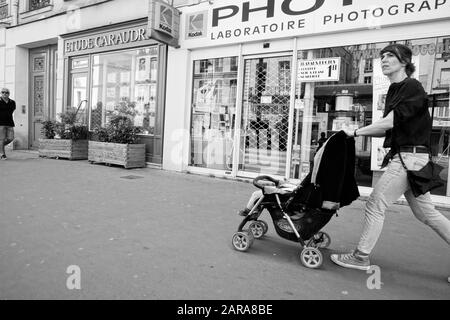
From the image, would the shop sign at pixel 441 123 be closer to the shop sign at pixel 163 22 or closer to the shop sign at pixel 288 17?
the shop sign at pixel 288 17

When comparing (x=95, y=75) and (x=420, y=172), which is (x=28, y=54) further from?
(x=420, y=172)

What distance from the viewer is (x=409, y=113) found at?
8.87ft

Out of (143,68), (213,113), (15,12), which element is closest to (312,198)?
(213,113)

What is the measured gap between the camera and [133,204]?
16.5ft

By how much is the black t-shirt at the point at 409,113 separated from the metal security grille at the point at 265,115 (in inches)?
163

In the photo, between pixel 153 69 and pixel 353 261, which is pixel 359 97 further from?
pixel 153 69

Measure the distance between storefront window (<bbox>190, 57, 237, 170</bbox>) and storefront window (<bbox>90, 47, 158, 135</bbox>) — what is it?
1.27m

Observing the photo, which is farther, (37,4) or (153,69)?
(37,4)

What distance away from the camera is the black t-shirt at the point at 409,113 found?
271cm

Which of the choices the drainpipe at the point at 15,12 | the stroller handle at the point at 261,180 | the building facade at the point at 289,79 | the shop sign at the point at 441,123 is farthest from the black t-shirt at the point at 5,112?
the shop sign at the point at 441,123

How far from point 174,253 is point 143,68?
6.83 metres
